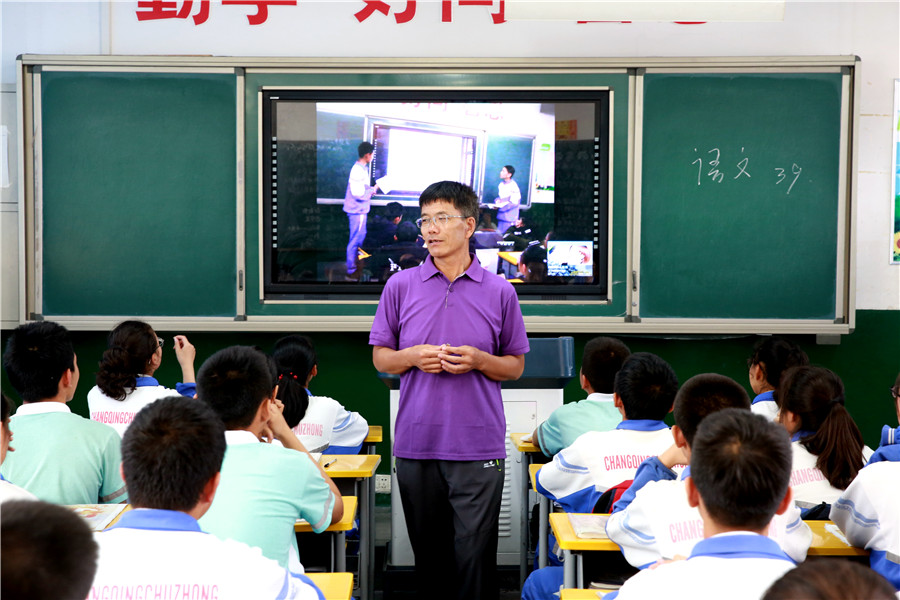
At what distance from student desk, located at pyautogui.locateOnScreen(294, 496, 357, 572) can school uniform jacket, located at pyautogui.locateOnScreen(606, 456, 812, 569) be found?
0.68m

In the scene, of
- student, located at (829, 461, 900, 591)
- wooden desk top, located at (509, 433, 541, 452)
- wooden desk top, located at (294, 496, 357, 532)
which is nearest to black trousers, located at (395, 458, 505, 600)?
wooden desk top, located at (294, 496, 357, 532)

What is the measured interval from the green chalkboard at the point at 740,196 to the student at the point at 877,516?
Result: 7.66 ft

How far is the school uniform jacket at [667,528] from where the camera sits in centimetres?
175

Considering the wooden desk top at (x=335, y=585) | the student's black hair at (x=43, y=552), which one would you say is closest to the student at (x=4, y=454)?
the wooden desk top at (x=335, y=585)

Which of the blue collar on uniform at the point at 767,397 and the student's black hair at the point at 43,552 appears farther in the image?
the blue collar on uniform at the point at 767,397

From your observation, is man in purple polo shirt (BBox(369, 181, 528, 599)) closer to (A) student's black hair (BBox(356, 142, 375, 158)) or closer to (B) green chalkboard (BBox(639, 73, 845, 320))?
(A) student's black hair (BBox(356, 142, 375, 158))

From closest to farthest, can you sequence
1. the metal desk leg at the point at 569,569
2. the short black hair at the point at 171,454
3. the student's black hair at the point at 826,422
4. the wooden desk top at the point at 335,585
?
the short black hair at the point at 171,454
the wooden desk top at the point at 335,585
the metal desk leg at the point at 569,569
the student's black hair at the point at 826,422

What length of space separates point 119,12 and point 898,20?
407 cm

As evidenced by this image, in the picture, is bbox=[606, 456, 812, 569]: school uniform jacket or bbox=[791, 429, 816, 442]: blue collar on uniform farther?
bbox=[791, 429, 816, 442]: blue collar on uniform

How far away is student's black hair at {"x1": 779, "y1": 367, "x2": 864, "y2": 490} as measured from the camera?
2.37 m

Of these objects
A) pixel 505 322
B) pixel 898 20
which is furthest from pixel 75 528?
pixel 898 20

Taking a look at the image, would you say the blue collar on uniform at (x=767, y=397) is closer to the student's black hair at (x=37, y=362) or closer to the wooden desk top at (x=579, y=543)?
the wooden desk top at (x=579, y=543)

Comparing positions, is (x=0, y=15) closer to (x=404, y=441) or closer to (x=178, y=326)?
(x=178, y=326)

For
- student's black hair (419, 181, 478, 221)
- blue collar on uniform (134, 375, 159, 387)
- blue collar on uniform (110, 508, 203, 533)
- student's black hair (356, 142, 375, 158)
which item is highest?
student's black hair (356, 142, 375, 158)
